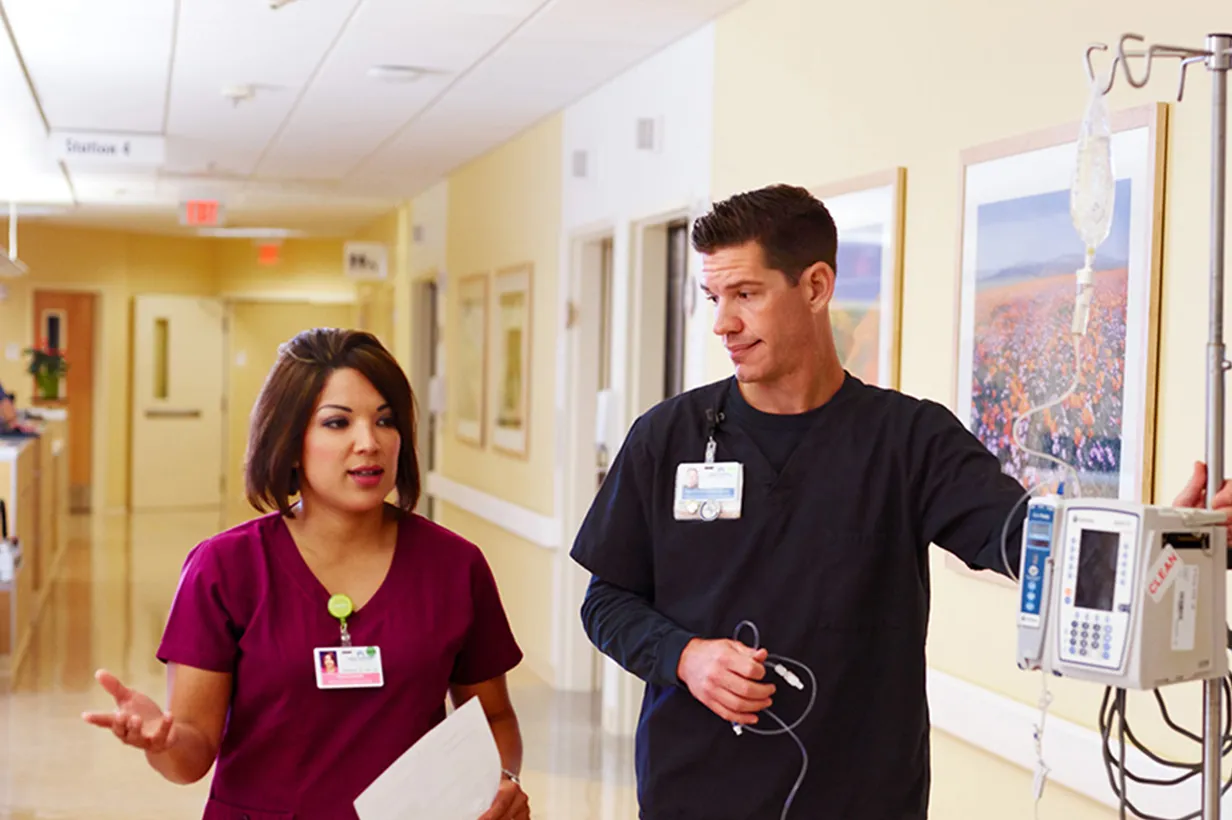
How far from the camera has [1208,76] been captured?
2.76m

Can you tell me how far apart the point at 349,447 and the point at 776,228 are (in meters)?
0.67

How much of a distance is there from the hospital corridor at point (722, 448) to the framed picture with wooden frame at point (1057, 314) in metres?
0.01

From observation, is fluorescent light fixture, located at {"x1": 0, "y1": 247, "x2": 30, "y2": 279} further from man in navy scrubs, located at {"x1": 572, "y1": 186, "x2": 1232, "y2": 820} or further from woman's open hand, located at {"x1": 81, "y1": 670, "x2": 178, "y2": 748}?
man in navy scrubs, located at {"x1": 572, "y1": 186, "x2": 1232, "y2": 820}

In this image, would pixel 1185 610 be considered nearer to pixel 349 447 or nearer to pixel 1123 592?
pixel 1123 592

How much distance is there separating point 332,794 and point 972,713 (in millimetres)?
2010

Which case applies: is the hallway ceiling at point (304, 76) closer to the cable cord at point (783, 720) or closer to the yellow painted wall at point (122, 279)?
the cable cord at point (783, 720)

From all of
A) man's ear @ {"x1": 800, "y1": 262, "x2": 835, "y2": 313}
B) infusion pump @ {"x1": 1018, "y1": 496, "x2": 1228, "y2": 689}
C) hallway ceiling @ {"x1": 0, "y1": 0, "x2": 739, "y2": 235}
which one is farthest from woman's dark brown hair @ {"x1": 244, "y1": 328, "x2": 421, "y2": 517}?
hallway ceiling @ {"x1": 0, "y1": 0, "x2": 739, "y2": 235}

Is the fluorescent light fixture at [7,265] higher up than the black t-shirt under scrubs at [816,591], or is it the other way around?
the fluorescent light fixture at [7,265]

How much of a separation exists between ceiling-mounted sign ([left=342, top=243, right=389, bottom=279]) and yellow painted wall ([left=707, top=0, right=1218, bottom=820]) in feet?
25.2

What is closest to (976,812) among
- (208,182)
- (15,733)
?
(15,733)

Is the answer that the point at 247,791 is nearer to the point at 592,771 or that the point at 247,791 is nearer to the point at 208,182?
the point at 592,771

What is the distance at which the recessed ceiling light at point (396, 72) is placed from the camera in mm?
6441

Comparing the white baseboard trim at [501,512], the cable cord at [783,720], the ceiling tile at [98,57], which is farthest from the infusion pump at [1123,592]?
the white baseboard trim at [501,512]

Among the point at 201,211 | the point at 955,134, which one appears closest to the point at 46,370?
the point at 201,211
